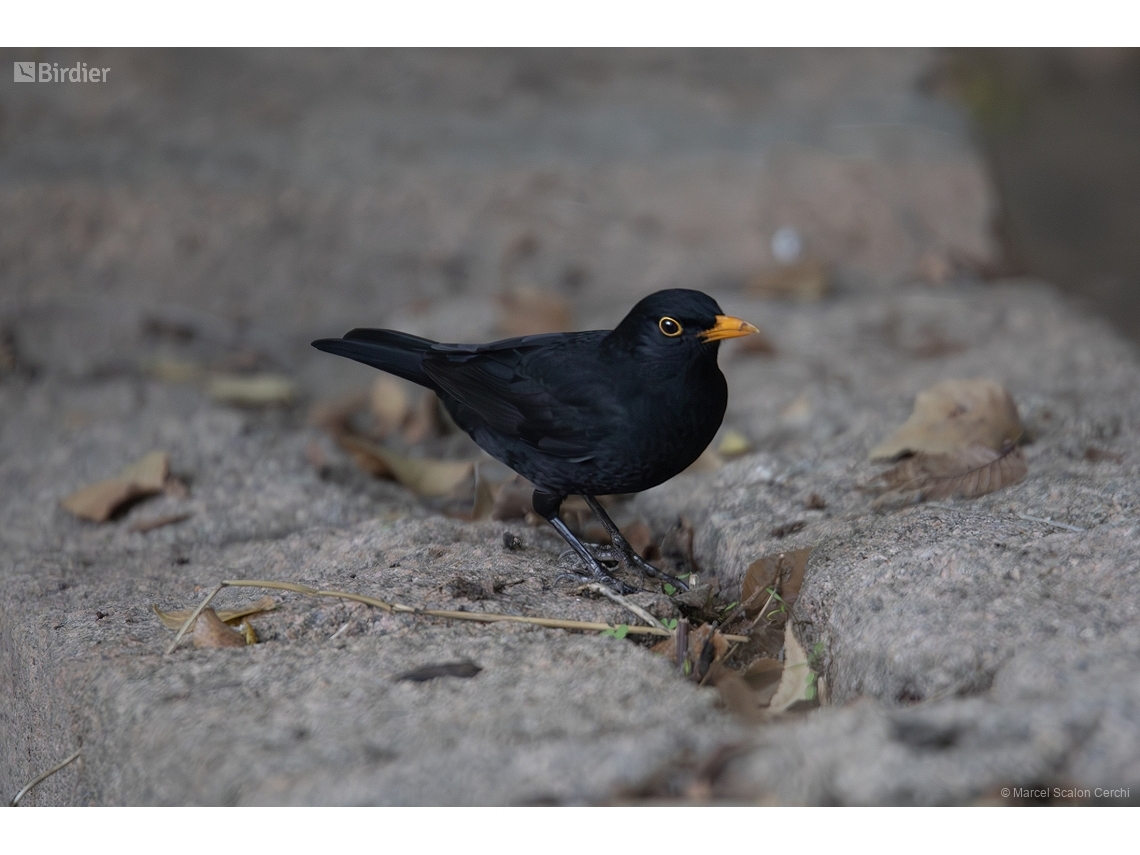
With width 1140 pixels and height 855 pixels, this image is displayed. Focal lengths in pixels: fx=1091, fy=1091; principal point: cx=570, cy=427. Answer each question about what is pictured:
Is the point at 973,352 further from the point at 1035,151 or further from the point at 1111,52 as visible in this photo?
the point at 1111,52

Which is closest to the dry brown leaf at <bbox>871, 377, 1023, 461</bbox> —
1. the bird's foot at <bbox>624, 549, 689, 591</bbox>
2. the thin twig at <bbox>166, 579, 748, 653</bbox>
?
the bird's foot at <bbox>624, 549, 689, 591</bbox>

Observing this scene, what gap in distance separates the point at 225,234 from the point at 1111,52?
7460mm

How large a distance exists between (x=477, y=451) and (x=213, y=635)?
1836 millimetres

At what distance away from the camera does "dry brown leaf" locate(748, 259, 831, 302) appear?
217 inches

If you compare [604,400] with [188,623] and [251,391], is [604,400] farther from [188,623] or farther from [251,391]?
[251,391]

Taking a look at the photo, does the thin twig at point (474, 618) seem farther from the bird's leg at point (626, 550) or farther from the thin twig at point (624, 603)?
the bird's leg at point (626, 550)

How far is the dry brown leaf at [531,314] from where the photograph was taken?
502 cm

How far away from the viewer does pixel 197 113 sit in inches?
253

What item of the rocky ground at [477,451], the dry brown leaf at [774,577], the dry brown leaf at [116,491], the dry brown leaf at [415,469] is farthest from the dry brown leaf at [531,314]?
the dry brown leaf at [774,577]

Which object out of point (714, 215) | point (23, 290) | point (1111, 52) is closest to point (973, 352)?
point (714, 215)

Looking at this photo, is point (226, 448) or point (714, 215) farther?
point (714, 215)

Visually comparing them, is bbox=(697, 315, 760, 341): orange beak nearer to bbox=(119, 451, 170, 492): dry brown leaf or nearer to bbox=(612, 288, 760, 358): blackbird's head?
bbox=(612, 288, 760, 358): blackbird's head

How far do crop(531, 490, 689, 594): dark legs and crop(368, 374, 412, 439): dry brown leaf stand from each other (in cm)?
138

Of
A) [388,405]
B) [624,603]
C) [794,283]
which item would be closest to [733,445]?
[624,603]
